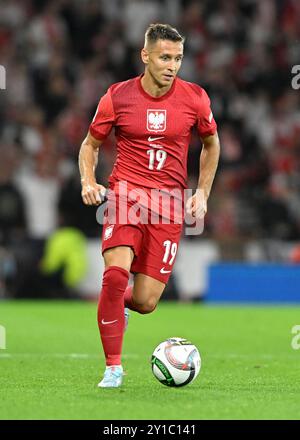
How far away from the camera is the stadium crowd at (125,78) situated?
16844mm

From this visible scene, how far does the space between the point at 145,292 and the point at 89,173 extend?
3.05 feet

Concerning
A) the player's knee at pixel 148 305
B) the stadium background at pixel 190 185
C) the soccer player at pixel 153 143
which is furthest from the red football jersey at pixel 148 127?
the stadium background at pixel 190 185

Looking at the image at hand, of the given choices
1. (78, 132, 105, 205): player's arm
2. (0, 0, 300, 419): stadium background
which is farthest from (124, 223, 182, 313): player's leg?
(0, 0, 300, 419): stadium background

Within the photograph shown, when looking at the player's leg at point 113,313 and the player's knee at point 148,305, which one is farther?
the player's knee at point 148,305

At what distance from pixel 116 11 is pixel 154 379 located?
43.1 ft

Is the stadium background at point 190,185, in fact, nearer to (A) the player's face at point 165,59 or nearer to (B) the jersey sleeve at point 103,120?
(B) the jersey sleeve at point 103,120

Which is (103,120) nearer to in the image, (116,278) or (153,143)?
(153,143)

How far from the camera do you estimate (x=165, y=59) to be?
7.40 meters

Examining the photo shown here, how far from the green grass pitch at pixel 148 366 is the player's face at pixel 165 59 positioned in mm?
2027

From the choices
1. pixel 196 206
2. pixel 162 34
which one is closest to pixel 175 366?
pixel 196 206

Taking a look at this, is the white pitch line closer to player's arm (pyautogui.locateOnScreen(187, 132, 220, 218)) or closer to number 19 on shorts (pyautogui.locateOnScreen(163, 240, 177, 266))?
number 19 on shorts (pyautogui.locateOnScreen(163, 240, 177, 266))

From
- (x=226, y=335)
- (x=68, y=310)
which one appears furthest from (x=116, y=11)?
(x=226, y=335)

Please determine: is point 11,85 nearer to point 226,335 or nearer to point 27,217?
point 27,217

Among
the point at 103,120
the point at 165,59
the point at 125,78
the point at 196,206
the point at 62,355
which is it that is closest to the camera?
the point at 196,206
